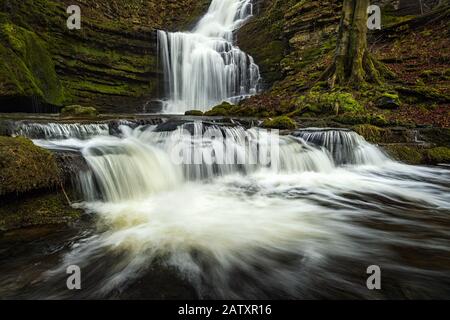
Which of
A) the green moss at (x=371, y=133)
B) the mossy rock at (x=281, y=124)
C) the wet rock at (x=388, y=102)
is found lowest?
A: the green moss at (x=371, y=133)

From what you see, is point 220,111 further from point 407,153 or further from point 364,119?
point 407,153

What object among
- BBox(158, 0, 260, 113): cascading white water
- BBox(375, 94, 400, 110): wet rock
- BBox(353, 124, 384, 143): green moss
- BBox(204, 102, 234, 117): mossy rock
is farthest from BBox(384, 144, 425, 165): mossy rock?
BBox(158, 0, 260, 113): cascading white water

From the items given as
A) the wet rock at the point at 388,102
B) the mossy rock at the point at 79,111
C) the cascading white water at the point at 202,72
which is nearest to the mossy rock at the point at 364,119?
the wet rock at the point at 388,102

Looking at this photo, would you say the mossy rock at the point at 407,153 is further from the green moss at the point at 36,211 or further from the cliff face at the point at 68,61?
the cliff face at the point at 68,61

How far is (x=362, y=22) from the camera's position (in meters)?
11.6

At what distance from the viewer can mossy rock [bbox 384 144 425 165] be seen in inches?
290

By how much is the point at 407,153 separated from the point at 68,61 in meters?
14.7

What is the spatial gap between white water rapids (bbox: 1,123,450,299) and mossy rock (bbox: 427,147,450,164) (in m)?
0.68

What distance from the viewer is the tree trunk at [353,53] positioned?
37.1 feet

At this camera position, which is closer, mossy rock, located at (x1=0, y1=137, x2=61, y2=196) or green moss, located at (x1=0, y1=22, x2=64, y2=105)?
mossy rock, located at (x1=0, y1=137, x2=61, y2=196)

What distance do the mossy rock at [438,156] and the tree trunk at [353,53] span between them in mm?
4475

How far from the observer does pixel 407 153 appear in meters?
7.48

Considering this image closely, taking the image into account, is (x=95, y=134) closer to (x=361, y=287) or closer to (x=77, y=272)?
(x=77, y=272)

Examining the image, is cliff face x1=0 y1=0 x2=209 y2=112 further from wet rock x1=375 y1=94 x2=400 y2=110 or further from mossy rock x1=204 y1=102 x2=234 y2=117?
wet rock x1=375 y1=94 x2=400 y2=110
